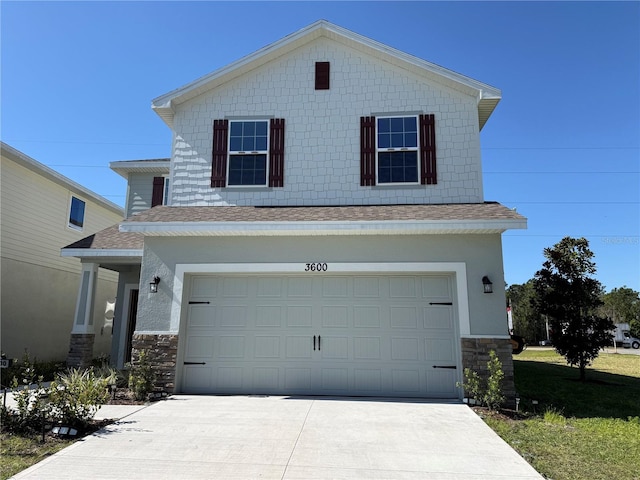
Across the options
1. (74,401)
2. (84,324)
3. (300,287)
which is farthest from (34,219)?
(300,287)

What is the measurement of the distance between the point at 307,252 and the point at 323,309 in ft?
4.08

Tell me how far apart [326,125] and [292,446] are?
7306mm

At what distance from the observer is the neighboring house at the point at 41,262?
13.2 m

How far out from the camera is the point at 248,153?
1028 centimetres

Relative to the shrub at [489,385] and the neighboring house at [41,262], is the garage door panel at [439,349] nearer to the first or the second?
the shrub at [489,385]

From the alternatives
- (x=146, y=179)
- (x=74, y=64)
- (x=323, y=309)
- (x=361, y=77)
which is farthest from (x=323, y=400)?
(x=74, y=64)

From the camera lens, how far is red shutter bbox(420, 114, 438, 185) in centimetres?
973

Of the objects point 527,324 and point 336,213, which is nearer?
point 336,213

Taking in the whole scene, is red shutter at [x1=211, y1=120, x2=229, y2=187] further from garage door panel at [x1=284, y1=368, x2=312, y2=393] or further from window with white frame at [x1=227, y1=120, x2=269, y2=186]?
garage door panel at [x1=284, y1=368, x2=312, y2=393]

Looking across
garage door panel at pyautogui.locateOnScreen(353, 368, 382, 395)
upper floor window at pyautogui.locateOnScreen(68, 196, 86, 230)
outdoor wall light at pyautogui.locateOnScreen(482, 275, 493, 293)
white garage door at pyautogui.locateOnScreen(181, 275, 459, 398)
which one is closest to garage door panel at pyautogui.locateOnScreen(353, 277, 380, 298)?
white garage door at pyautogui.locateOnScreen(181, 275, 459, 398)

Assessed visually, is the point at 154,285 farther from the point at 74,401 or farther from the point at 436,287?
the point at 436,287

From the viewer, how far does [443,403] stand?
7.88m

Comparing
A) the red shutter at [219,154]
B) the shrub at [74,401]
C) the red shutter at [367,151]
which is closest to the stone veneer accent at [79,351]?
the shrub at [74,401]

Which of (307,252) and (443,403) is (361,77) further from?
(443,403)
